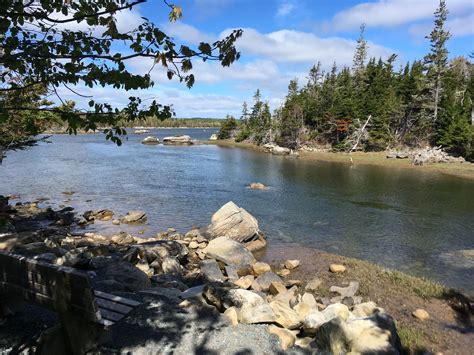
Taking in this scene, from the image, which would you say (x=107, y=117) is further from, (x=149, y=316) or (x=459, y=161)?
(x=459, y=161)

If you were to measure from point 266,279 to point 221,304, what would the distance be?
678 centimetres

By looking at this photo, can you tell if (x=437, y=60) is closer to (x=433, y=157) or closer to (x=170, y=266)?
(x=433, y=157)

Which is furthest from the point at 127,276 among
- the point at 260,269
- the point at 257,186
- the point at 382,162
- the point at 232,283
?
the point at 382,162

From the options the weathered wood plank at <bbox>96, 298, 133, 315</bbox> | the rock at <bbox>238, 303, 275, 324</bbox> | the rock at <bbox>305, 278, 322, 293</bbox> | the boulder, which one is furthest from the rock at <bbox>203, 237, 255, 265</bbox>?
the weathered wood plank at <bbox>96, 298, 133, 315</bbox>

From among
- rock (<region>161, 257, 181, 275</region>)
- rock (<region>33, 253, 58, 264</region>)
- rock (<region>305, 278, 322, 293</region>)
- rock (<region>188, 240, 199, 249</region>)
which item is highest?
rock (<region>33, 253, 58, 264</region>)

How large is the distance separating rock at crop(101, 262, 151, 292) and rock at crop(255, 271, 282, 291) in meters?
5.24

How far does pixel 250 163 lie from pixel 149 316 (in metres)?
52.5

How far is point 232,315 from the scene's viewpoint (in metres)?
7.98

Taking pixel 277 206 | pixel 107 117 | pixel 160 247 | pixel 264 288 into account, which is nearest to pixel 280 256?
pixel 264 288

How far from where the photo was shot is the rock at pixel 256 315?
26.0ft

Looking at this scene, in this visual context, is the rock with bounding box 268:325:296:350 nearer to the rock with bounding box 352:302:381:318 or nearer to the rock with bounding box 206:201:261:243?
the rock with bounding box 352:302:381:318

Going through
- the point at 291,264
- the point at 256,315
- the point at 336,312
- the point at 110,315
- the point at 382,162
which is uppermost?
the point at 110,315

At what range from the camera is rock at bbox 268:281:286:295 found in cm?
1382

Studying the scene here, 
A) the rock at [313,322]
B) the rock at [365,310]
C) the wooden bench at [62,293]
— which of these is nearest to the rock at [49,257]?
the wooden bench at [62,293]
